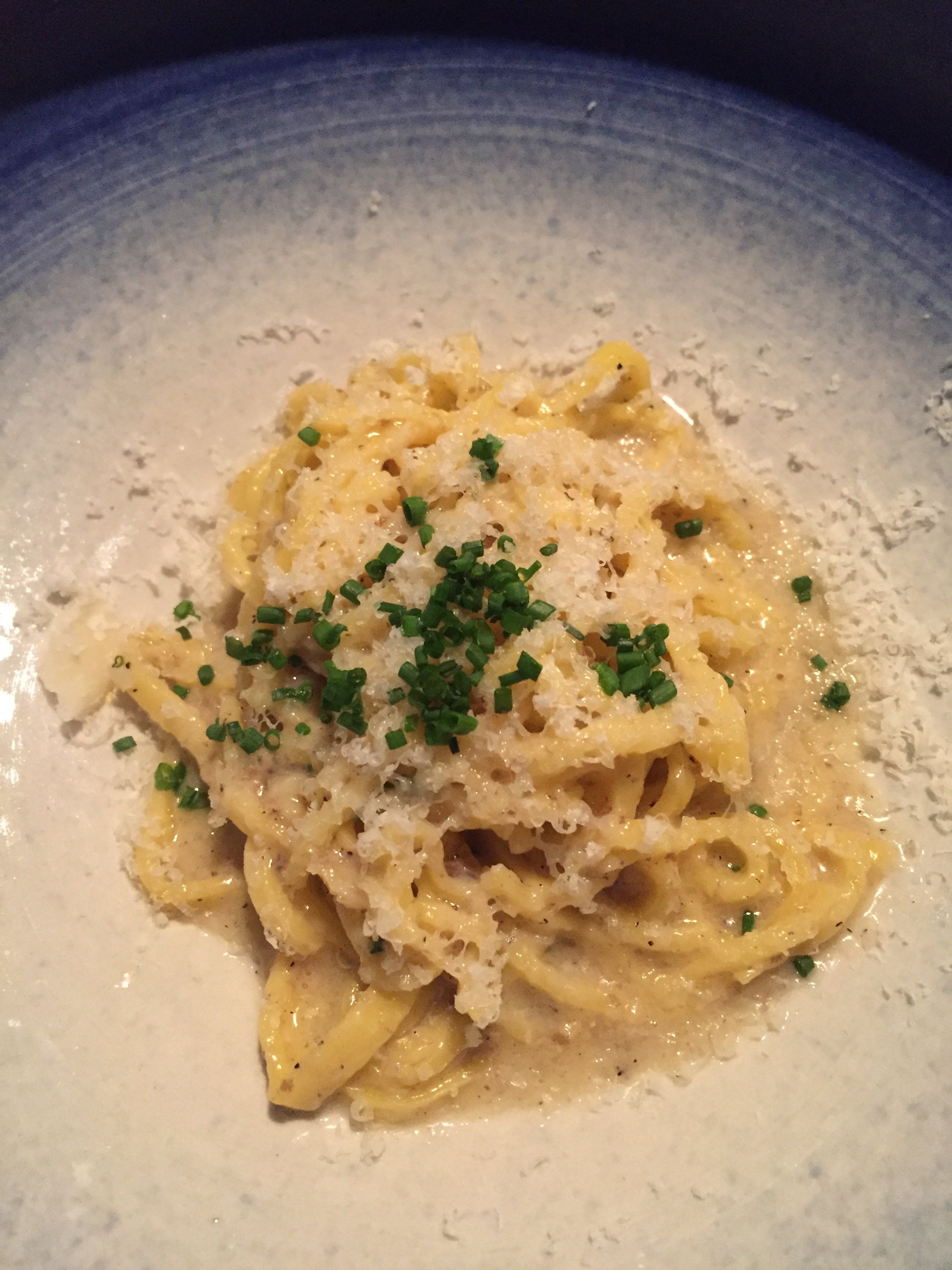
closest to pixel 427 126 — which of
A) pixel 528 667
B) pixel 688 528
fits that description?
pixel 688 528

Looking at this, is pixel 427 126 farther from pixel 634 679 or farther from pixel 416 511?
pixel 634 679

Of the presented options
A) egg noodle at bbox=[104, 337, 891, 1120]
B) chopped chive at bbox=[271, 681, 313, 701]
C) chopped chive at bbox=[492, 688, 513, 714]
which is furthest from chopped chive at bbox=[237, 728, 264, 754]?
chopped chive at bbox=[492, 688, 513, 714]

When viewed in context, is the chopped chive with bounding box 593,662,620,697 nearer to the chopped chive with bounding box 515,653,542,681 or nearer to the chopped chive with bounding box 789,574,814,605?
the chopped chive with bounding box 515,653,542,681

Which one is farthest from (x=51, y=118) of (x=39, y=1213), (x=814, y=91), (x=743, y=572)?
(x=39, y=1213)

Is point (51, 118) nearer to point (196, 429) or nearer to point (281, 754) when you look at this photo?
point (196, 429)

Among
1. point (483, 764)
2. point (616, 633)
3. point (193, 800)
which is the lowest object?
point (193, 800)

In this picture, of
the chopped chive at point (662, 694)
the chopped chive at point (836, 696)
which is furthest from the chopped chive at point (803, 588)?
the chopped chive at point (662, 694)
